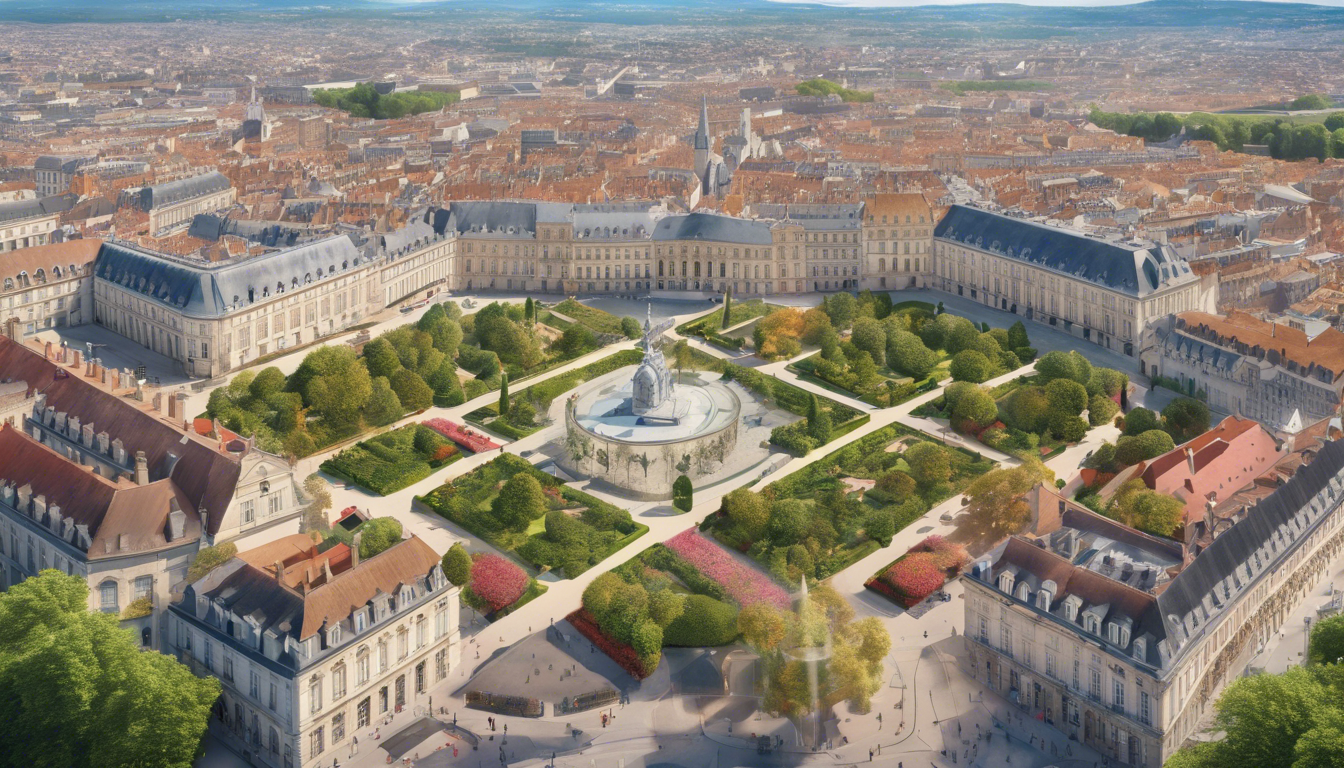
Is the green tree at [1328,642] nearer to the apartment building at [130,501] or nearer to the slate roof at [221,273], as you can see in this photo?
the apartment building at [130,501]

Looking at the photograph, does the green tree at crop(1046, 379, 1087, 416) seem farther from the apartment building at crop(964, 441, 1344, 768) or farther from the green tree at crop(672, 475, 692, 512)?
the green tree at crop(672, 475, 692, 512)

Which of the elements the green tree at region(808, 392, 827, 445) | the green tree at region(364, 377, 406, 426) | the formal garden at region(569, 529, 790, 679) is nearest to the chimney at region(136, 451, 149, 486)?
the formal garden at region(569, 529, 790, 679)

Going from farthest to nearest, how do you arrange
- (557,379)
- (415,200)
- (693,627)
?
(415,200) → (557,379) → (693,627)

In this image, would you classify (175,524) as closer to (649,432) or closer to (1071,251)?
(649,432)

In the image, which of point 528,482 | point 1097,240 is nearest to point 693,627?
point 528,482

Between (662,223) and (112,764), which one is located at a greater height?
(662,223)

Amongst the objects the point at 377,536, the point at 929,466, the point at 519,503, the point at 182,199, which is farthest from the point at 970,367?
the point at 182,199

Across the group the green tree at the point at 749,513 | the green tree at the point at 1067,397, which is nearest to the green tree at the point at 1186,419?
the green tree at the point at 1067,397

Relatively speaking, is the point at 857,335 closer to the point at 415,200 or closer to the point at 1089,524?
the point at 1089,524
